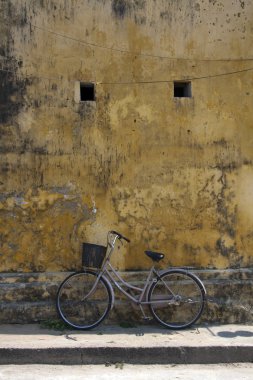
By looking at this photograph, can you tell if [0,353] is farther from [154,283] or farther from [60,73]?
[60,73]

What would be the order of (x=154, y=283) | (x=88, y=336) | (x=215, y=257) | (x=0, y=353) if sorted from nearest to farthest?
(x=0, y=353), (x=88, y=336), (x=154, y=283), (x=215, y=257)

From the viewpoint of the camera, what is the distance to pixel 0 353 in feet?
17.2

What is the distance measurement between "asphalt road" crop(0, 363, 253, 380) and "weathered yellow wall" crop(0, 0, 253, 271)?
1531mm

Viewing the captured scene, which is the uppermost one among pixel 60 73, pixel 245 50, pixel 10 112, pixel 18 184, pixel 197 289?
pixel 245 50

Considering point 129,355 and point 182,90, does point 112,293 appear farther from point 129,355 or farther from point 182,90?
point 182,90

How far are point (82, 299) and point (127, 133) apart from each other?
88.2 inches

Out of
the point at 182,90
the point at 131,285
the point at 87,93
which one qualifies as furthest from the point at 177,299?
the point at 87,93

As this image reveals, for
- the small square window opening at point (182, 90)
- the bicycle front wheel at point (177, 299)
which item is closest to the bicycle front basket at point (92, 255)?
the bicycle front wheel at point (177, 299)

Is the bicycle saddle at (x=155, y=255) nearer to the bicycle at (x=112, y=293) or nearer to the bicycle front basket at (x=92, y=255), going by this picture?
the bicycle at (x=112, y=293)

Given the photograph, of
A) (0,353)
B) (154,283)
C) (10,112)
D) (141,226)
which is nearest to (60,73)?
(10,112)

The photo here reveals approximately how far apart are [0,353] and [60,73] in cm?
356

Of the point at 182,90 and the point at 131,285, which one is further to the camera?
the point at 182,90

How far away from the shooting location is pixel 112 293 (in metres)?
6.09

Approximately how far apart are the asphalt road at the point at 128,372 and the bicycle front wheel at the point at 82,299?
3.23 ft
